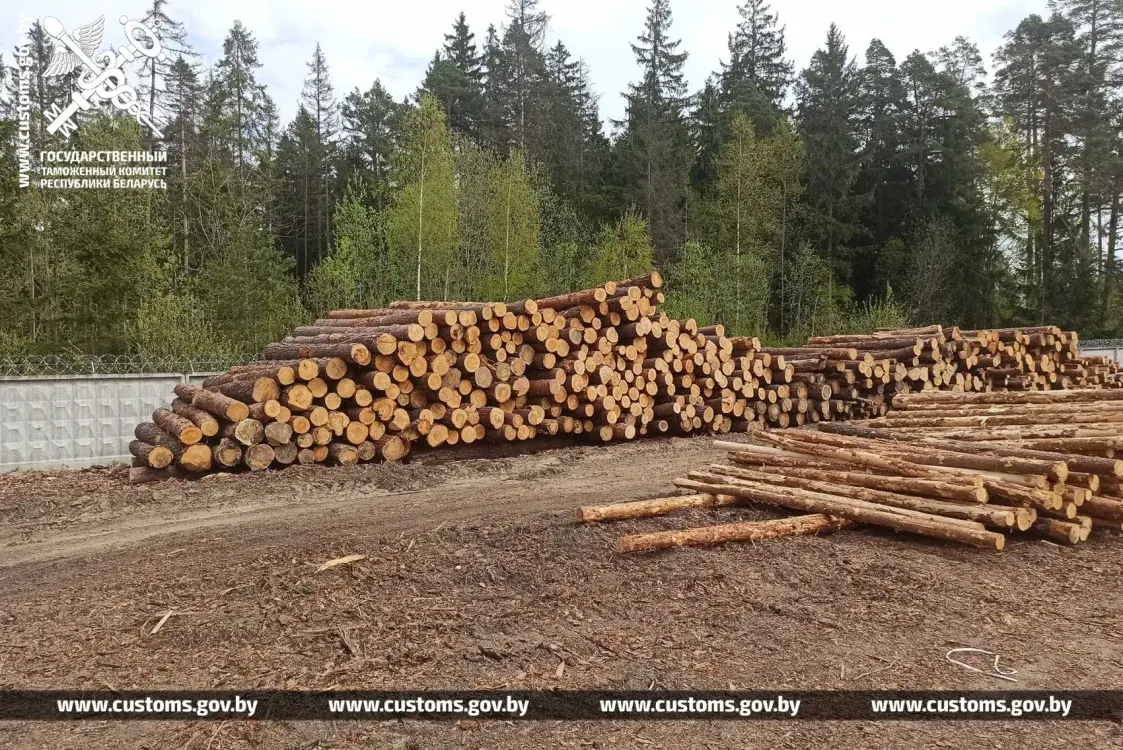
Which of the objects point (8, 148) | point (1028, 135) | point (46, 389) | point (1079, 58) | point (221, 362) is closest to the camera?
point (46, 389)

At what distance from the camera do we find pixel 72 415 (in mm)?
10430

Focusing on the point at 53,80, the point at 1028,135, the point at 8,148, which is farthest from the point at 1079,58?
the point at 53,80

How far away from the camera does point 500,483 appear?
7926 millimetres

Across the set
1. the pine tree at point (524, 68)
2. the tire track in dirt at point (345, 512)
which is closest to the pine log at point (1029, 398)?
the tire track in dirt at point (345, 512)

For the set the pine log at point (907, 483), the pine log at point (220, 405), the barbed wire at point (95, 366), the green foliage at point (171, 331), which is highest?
the green foliage at point (171, 331)

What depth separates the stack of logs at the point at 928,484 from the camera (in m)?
5.02

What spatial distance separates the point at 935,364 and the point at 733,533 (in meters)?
10.1

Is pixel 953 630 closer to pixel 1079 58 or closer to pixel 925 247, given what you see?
pixel 925 247

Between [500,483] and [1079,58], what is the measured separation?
3347cm

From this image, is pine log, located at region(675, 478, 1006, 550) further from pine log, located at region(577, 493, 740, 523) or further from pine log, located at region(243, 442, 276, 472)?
pine log, located at region(243, 442, 276, 472)

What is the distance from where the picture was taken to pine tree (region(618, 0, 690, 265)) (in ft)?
100.0

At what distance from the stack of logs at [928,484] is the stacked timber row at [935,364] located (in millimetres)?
5801

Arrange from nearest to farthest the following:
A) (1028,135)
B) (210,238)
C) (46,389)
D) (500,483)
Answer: (500,483), (46,389), (210,238), (1028,135)

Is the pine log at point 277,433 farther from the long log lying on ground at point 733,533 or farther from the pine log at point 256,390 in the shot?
the long log lying on ground at point 733,533
